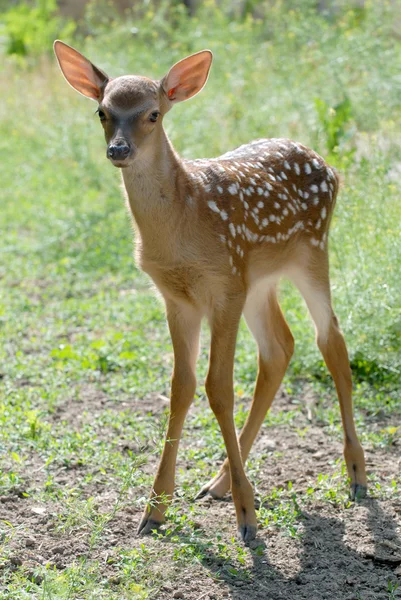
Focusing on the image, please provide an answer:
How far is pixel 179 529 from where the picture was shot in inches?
184

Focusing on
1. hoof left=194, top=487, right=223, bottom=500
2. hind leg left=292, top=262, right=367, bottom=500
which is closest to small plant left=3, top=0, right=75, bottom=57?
hind leg left=292, top=262, right=367, bottom=500

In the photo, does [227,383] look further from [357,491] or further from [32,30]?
[32,30]

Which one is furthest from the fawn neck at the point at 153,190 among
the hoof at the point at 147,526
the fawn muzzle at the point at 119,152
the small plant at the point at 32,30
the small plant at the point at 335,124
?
the small plant at the point at 32,30

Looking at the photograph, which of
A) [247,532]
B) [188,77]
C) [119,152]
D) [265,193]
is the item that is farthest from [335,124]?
[247,532]

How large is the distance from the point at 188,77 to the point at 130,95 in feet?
1.77

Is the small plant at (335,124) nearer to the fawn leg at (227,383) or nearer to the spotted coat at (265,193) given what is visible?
the spotted coat at (265,193)

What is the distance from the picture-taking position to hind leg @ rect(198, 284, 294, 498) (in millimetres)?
5422

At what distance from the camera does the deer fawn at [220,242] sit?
465 cm

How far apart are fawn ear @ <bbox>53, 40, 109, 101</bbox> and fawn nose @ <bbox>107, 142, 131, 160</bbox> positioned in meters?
0.73

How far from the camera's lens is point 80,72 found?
195 inches

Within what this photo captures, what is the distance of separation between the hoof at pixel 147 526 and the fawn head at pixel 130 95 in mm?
1865

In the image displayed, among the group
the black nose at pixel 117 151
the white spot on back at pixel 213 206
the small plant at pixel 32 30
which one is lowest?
the black nose at pixel 117 151

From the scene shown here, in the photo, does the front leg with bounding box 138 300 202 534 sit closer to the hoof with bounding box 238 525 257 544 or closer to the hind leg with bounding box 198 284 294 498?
the hoof with bounding box 238 525 257 544

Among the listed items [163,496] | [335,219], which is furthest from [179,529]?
[335,219]
